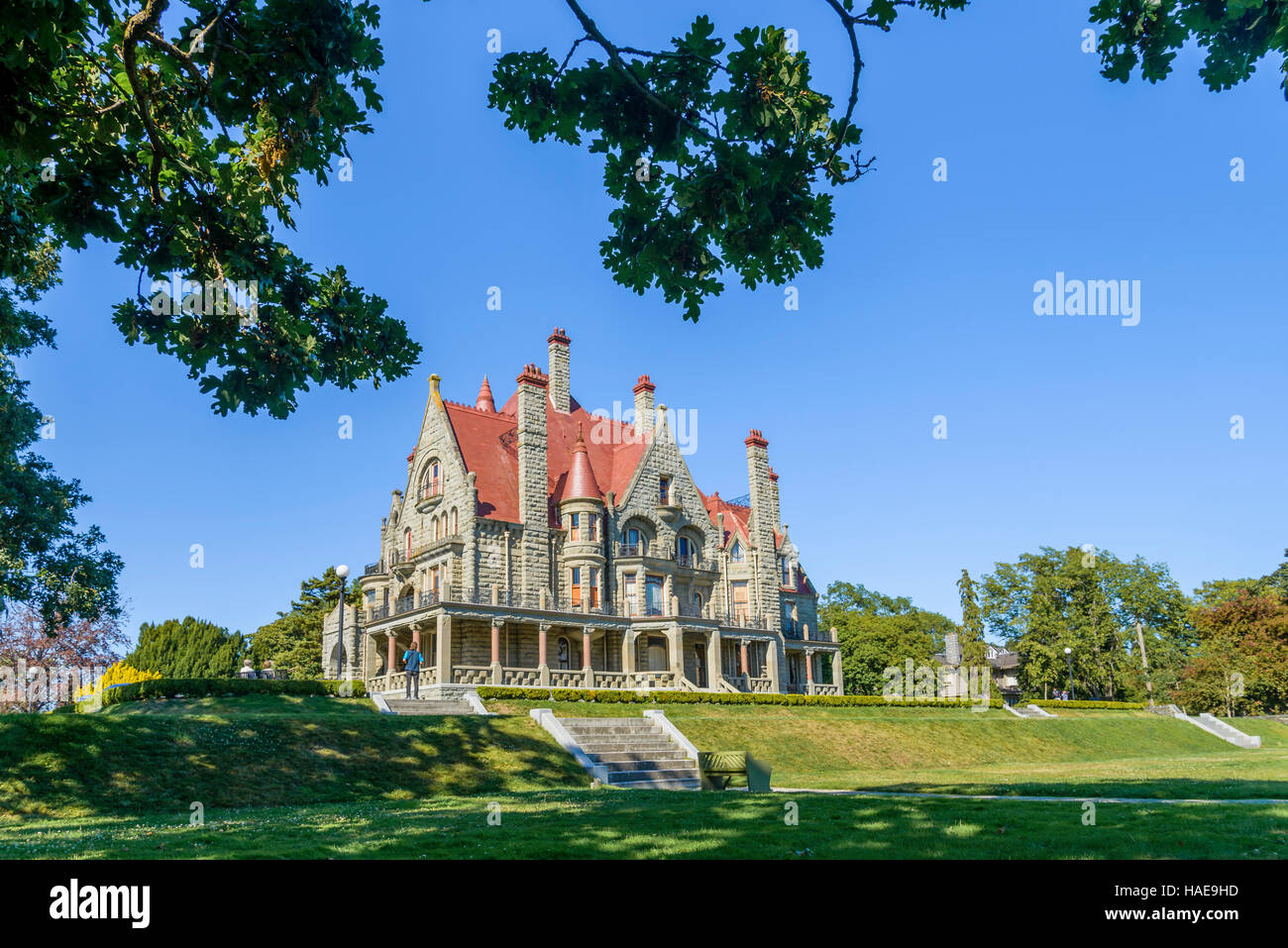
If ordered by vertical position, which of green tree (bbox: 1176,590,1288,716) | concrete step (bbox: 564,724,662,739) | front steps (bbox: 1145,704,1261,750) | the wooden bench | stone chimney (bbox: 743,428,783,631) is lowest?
front steps (bbox: 1145,704,1261,750)

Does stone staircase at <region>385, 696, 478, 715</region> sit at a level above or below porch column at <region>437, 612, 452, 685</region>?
below

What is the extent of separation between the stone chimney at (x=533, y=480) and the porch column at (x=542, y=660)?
2086 mm

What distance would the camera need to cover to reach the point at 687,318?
26.8 ft

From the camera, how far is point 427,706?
2936cm

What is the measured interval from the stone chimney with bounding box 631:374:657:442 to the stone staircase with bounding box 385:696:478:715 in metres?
22.6

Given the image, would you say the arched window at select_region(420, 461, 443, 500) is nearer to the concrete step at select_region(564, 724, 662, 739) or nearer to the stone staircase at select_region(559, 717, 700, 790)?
the stone staircase at select_region(559, 717, 700, 790)

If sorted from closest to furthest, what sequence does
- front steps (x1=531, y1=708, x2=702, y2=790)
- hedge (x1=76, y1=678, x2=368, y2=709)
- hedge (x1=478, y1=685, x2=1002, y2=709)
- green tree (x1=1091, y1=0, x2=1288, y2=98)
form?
green tree (x1=1091, y1=0, x2=1288, y2=98), front steps (x1=531, y1=708, x2=702, y2=790), hedge (x1=76, y1=678, x2=368, y2=709), hedge (x1=478, y1=685, x2=1002, y2=709)

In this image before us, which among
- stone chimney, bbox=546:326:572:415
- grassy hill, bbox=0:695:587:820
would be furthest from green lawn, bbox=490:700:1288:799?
stone chimney, bbox=546:326:572:415

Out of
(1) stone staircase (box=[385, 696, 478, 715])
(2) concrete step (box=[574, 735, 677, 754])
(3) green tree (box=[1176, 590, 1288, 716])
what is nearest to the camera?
(2) concrete step (box=[574, 735, 677, 754])

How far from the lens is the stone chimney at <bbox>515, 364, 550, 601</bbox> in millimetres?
41500

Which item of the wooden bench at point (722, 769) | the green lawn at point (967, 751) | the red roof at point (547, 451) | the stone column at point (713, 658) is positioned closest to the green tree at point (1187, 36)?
the green lawn at point (967, 751)

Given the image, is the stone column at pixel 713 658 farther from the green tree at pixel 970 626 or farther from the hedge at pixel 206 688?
the green tree at pixel 970 626

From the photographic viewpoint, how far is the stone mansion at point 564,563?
40094 mm
